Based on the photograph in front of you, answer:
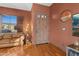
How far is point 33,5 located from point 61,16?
615 millimetres

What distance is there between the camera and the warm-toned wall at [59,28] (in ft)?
5.72

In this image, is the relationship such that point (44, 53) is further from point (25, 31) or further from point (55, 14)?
point (55, 14)

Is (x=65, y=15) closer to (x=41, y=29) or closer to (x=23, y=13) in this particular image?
(x=41, y=29)

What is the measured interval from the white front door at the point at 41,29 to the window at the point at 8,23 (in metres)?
0.45

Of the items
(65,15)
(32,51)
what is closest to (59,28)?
(65,15)

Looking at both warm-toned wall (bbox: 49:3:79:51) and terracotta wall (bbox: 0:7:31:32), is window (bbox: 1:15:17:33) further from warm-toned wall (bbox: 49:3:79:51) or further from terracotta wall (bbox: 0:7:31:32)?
warm-toned wall (bbox: 49:3:79:51)

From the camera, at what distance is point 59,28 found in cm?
188

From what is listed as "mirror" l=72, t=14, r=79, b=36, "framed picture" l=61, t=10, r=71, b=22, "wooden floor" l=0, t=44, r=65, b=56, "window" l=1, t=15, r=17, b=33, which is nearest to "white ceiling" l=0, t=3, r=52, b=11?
"window" l=1, t=15, r=17, b=33

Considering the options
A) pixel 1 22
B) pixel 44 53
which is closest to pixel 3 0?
pixel 1 22

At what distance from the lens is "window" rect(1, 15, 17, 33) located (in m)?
1.78

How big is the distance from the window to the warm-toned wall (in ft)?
2.46

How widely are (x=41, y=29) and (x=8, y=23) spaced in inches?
27.1

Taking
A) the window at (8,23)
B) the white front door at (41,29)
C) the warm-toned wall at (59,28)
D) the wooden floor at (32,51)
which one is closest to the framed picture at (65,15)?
the warm-toned wall at (59,28)

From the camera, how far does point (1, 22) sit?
1.75 meters
